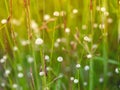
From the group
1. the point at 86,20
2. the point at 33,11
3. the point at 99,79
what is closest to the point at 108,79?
the point at 99,79

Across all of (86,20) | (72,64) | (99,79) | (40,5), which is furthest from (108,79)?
(40,5)

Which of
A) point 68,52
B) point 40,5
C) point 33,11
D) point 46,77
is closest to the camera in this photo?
point 46,77

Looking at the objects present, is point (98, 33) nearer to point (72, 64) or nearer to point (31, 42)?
point (72, 64)

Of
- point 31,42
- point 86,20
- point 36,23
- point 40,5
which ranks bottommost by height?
point 31,42

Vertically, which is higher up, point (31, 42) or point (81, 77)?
point (31, 42)

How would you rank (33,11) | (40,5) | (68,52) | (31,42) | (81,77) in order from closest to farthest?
(31,42) < (81,77) < (68,52) < (33,11) < (40,5)

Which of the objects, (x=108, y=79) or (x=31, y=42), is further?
(x=108, y=79)
